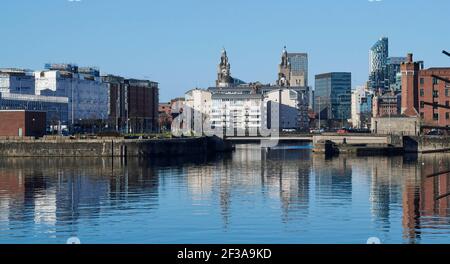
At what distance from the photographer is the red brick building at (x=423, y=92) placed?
12975 centimetres

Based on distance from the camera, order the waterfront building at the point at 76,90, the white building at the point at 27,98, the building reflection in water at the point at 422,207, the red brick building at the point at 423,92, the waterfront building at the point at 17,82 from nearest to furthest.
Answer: the building reflection in water at the point at 422,207 < the red brick building at the point at 423,92 < the white building at the point at 27,98 < the waterfront building at the point at 17,82 < the waterfront building at the point at 76,90

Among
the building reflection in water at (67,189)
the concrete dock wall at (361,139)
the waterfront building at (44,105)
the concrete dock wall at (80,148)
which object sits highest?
the waterfront building at (44,105)

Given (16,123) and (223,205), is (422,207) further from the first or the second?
(16,123)

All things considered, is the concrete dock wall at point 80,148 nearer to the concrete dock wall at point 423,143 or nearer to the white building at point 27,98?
the concrete dock wall at point 423,143

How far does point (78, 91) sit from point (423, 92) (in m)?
82.7

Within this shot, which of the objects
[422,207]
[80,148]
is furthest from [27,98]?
[422,207]

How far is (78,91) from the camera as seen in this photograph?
18250 cm

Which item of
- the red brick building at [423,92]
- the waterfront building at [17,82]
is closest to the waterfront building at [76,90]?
the waterfront building at [17,82]

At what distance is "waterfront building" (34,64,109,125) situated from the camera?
174m

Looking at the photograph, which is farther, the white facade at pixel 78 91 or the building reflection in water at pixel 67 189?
the white facade at pixel 78 91

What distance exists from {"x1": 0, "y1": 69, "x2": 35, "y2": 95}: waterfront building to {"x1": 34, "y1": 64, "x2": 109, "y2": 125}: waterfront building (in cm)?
170

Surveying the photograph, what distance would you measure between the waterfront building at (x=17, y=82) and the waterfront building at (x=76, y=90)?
1.70 meters
